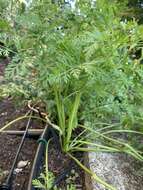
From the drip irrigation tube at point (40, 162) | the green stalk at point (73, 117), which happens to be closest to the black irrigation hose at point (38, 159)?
the drip irrigation tube at point (40, 162)

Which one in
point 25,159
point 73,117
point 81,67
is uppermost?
point 81,67

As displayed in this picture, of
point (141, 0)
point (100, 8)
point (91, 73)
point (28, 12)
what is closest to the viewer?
point (91, 73)

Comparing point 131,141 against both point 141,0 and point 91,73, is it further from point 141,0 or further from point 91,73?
point 141,0

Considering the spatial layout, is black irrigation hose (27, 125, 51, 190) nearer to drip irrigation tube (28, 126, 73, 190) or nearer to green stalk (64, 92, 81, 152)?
drip irrigation tube (28, 126, 73, 190)

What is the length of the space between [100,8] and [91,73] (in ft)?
0.95

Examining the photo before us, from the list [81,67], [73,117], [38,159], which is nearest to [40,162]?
[38,159]

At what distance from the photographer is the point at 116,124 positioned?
1484 millimetres

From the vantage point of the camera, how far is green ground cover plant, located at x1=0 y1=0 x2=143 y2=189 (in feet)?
3.96

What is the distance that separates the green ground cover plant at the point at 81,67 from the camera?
1206 millimetres

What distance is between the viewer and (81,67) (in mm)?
1169

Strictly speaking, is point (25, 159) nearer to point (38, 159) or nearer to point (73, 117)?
point (38, 159)

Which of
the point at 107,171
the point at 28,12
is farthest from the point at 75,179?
the point at 28,12

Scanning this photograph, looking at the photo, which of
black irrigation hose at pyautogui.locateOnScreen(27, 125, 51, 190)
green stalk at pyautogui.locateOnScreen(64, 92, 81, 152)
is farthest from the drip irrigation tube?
green stalk at pyautogui.locateOnScreen(64, 92, 81, 152)

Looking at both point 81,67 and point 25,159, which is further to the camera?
point 25,159
